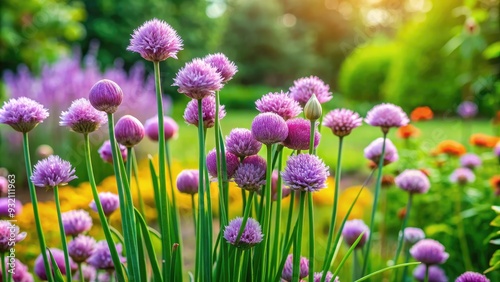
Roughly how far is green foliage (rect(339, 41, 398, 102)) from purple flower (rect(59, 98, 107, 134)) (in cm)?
1285

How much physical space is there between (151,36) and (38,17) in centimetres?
596

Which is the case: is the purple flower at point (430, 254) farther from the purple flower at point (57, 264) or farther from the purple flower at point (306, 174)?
the purple flower at point (57, 264)

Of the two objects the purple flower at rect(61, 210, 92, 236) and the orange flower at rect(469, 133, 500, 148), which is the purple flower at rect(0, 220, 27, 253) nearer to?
the purple flower at rect(61, 210, 92, 236)

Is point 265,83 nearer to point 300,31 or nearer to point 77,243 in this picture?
point 300,31

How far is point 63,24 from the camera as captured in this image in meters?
6.25

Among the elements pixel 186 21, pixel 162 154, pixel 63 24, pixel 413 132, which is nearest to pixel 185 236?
pixel 413 132

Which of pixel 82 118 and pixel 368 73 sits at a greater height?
pixel 368 73

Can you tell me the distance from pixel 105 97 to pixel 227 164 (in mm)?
246

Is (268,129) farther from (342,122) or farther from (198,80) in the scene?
(342,122)

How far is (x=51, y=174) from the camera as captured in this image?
3.11 feet

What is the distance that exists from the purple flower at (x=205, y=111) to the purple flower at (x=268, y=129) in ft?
0.45

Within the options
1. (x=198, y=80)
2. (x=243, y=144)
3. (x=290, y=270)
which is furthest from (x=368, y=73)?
(x=198, y=80)

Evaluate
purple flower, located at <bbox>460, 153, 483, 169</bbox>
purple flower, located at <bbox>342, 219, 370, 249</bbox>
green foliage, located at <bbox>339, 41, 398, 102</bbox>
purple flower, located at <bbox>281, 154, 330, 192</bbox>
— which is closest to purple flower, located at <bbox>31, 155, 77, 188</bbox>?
purple flower, located at <bbox>281, 154, 330, 192</bbox>

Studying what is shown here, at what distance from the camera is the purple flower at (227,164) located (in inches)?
39.0
